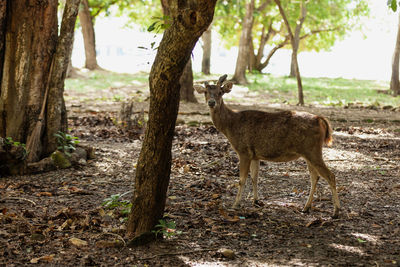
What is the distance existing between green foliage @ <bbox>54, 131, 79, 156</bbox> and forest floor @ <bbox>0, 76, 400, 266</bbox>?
1.19 feet

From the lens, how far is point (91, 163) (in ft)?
29.1

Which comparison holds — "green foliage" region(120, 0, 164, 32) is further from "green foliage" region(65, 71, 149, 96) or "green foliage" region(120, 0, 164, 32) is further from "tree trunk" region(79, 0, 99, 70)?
"green foliage" region(65, 71, 149, 96)

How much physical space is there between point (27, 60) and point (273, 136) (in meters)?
4.24

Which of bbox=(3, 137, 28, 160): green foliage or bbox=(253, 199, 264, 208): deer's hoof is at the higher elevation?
bbox=(3, 137, 28, 160): green foliage

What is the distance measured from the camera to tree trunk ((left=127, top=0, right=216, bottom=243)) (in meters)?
4.67

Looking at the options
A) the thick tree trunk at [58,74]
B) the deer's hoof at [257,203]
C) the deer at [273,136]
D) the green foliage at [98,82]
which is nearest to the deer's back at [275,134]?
the deer at [273,136]

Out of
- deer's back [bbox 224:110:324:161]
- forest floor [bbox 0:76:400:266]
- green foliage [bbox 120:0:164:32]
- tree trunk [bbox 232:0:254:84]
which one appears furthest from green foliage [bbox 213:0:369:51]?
deer's back [bbox 224:110:324:161]

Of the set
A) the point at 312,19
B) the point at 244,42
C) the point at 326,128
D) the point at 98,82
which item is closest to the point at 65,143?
the point at 326,128

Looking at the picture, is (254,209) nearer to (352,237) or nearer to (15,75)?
(352,237)

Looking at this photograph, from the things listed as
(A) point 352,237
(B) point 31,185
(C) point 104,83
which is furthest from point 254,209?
(C) point 104,83

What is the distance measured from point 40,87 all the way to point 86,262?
4400 millimetres

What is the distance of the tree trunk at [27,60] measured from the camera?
26.7ft

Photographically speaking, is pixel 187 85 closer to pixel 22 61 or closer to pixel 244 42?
pixel 22 61

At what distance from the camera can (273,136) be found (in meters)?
6.63
